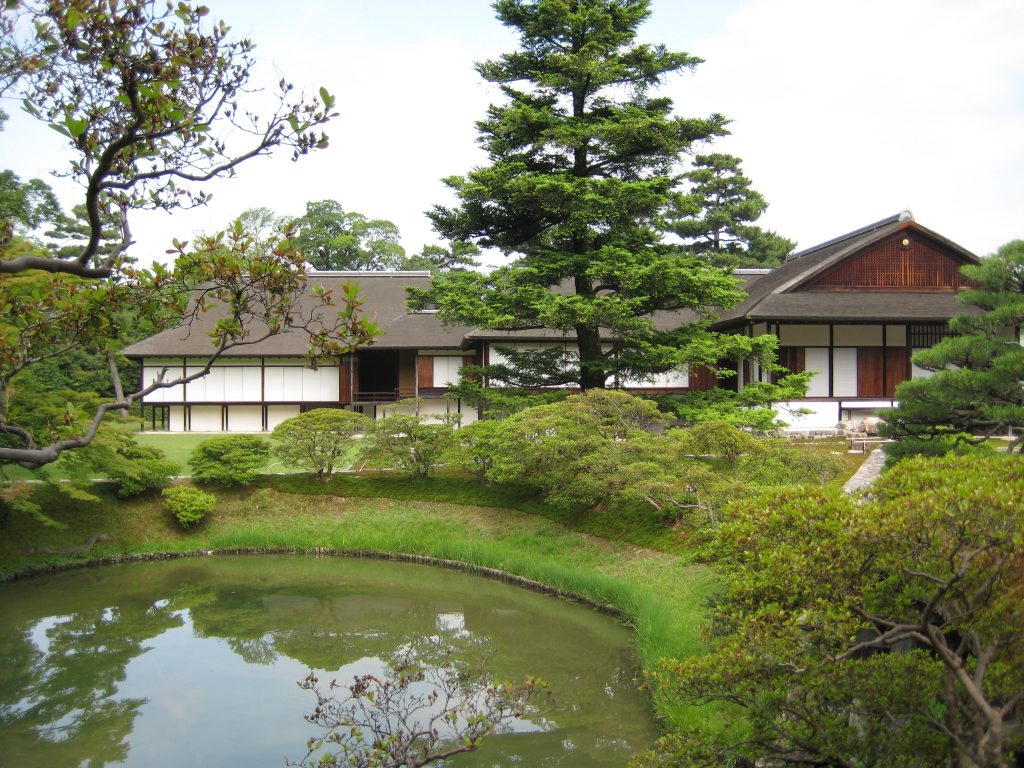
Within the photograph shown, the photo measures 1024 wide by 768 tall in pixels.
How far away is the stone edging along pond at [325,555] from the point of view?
11883mm

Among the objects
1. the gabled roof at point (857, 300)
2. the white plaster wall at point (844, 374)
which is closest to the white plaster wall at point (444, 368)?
the gabled roof at point (857, 300)

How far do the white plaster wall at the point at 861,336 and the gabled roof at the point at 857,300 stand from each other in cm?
68

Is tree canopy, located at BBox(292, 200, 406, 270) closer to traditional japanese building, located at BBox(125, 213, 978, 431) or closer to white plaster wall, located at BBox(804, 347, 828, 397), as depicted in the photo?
traditional japanese building, located at BBox(125, 213, 978, 431)

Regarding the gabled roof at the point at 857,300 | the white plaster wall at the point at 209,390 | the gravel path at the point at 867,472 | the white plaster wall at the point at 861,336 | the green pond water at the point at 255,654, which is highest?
the gabled roof at the point at 857,300

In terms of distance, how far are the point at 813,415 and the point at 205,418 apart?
57.2 feet

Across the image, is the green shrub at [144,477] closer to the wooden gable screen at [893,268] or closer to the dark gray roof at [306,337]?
the dark gray roof at [306,337]

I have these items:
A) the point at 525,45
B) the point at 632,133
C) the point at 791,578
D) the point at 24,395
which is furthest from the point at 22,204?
the point at 791,578

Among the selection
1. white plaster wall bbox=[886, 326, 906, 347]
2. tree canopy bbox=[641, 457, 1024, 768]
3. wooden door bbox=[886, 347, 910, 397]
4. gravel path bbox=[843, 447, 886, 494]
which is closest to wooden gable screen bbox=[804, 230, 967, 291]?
white plaster wall bbox=[886, 326, 906, 347]

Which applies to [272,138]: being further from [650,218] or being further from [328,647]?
[650,218]

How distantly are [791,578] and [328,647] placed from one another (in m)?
7.03

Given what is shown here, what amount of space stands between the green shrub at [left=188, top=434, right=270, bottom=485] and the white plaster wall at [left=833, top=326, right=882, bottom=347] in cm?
1302

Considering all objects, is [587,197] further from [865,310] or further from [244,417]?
[244,417]

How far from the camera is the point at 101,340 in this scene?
451 cm

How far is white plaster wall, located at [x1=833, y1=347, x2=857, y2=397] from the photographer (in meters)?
18.8
